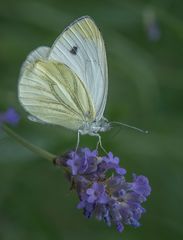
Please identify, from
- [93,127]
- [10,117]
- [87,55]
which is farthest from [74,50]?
[10,117]

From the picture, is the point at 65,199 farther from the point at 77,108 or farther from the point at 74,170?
the point at 74,170

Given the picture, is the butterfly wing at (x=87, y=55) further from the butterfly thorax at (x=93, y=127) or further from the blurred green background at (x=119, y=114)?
the blurred green background at (x=119, y=114)

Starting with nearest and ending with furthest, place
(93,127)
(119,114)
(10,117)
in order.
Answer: (93,127) < (10,117) < (119,114)

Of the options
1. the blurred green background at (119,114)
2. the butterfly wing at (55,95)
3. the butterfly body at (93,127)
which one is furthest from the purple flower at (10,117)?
the butterfly body at (93,127)

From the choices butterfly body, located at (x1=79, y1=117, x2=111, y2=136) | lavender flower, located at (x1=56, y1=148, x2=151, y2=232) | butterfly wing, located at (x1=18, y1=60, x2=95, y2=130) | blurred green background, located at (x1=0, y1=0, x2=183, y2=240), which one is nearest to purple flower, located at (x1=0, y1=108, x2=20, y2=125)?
blurred green background, located at (x1=0, y1=0, x2=183, y2=240)

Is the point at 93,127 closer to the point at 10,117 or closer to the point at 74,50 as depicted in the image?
the point at 74,50

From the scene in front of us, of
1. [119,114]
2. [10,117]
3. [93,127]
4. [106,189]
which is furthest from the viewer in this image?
[119,114]

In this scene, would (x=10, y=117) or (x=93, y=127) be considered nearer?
(x=93, y=127)
